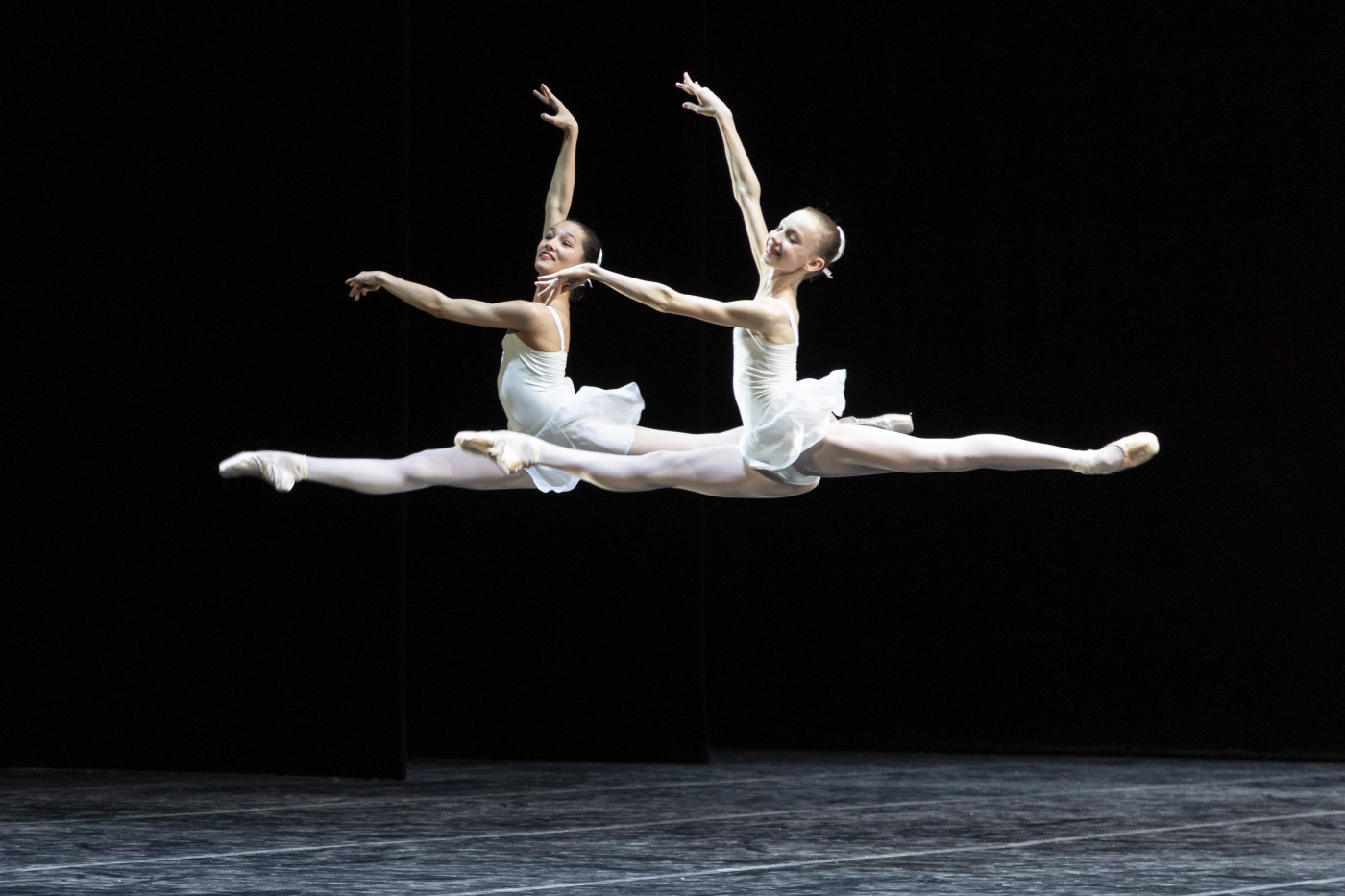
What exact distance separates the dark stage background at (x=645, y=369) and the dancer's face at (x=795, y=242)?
274 centimetres

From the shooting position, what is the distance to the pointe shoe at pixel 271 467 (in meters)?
4.58

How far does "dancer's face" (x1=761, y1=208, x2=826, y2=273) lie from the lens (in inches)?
178

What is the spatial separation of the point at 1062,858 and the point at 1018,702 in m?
2.75

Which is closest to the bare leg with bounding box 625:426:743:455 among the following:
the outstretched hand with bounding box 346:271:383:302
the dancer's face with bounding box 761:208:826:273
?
the dancer's face with bounding box 761:208:826:273

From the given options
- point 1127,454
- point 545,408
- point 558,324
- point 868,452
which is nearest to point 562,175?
point 558,324

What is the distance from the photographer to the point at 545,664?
773 centimetres

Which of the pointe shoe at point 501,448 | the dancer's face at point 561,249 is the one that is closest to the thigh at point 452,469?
the pointe shoe at point 501,448

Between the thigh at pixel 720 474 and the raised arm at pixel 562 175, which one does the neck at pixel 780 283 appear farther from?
the raised arm at pixel 562 175

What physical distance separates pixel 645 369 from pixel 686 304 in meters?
3.37

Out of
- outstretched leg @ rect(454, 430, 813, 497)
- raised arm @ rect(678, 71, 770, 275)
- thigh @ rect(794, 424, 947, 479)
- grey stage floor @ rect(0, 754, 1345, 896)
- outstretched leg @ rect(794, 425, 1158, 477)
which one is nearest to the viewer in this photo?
outstretched leg @ rect(794, 425, 1158, 477)

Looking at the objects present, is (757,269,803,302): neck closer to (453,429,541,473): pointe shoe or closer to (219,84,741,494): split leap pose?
(219,84,741,494): split leap pose

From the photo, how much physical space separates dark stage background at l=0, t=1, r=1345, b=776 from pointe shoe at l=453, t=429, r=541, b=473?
2589mm

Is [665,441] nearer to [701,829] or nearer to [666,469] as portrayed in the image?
[666,469]

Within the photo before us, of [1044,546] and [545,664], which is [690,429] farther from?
[1044,546]
